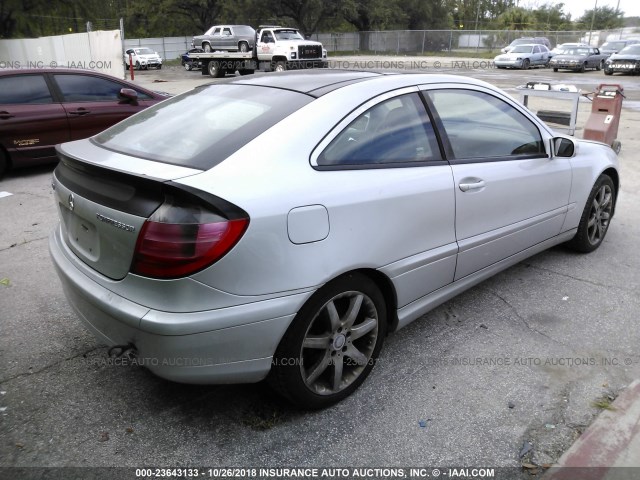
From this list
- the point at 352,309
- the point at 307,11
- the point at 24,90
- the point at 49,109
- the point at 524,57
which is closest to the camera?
the point at 352,309

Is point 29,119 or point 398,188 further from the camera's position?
point 29,119

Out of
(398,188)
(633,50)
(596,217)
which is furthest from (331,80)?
(633,50)

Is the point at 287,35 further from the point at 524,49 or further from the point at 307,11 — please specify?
the point at 307,11

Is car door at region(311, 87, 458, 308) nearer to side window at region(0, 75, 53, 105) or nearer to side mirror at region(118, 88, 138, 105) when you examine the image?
side mirror at region(118, 88, 138, 105)

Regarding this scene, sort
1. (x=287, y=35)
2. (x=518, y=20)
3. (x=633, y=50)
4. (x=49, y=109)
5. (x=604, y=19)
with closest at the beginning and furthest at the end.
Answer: (x=49, y=109), (x=287, y=35), (x=633, y=50), (x=518, y=20), (x=604, y=19)

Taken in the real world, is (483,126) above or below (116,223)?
above

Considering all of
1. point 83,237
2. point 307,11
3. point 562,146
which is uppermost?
point 307,11

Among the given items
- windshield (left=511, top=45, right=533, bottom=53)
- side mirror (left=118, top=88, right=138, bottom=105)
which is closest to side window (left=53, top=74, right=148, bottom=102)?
side mirror (left=118, top=88, right=138, bottom=105)

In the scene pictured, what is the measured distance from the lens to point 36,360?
313 centimetres

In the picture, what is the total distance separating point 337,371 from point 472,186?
4.51 ft

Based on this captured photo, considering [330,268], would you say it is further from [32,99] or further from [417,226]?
[32,99]

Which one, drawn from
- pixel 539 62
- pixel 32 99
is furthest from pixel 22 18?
pixel 32 99

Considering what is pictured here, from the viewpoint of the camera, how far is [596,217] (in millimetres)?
4711

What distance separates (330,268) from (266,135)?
27.1 inches
